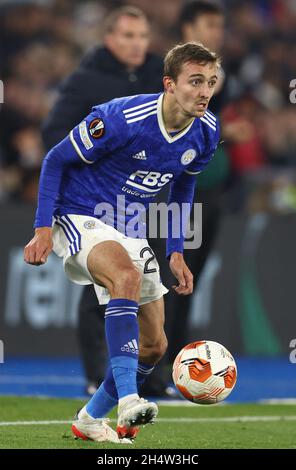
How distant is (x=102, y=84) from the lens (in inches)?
327

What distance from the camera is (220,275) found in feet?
36.7

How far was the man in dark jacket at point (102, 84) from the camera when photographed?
8102 millimetres

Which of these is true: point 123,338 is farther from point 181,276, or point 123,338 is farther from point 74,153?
point 74,153

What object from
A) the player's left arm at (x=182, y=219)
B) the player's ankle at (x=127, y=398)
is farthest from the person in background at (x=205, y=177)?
the player's ankle at (x=127, y=398)

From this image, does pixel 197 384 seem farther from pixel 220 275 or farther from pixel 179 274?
pixel 220 275

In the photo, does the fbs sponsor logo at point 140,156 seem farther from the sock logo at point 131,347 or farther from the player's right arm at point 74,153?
the sock logo at point 131,347

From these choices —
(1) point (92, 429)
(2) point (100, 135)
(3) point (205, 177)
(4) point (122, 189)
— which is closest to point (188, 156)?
(4) point (122, 189)

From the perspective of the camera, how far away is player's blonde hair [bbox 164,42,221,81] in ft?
19.1

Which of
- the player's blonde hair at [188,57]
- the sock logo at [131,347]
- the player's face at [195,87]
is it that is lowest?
the sock logo at [131,347]

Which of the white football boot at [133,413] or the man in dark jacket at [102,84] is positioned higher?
the man in dark jacket at [102,84]

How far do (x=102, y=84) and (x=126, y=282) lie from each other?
9.94 ft

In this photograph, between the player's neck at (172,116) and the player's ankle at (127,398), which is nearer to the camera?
the player's ankle at (127,398)

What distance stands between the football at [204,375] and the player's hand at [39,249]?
Answer: 92 centimetres

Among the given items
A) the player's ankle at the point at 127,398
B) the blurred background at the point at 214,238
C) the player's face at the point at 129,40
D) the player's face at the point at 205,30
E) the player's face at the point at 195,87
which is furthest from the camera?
the blurred background at the point at 214,238
